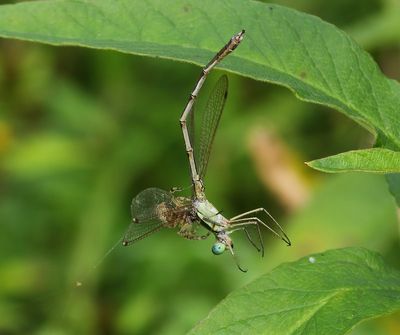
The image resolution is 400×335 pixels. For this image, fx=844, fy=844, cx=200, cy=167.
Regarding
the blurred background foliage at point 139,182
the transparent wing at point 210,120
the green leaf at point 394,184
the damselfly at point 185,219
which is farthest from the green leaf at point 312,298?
the blurred background foliage at point 139,182

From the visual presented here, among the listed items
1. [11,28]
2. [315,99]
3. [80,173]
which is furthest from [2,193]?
[315,99]

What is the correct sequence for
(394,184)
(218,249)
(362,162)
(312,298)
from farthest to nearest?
(218,249) < (394,184) < (312,298) < (362,162)

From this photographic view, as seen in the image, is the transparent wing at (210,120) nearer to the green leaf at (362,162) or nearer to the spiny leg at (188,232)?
the spiny leg at (188,232)

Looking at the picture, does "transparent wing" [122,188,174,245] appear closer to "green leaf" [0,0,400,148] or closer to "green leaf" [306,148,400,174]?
"green leaf" [0,0,400,148]

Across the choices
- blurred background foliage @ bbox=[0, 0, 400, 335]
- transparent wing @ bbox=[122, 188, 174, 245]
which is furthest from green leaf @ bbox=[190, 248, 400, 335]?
blurred background foliage @ bbox=[0, 0, 400, 335]

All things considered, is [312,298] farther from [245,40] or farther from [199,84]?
[199,84]

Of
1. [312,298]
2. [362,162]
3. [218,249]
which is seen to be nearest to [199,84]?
[218,249]
